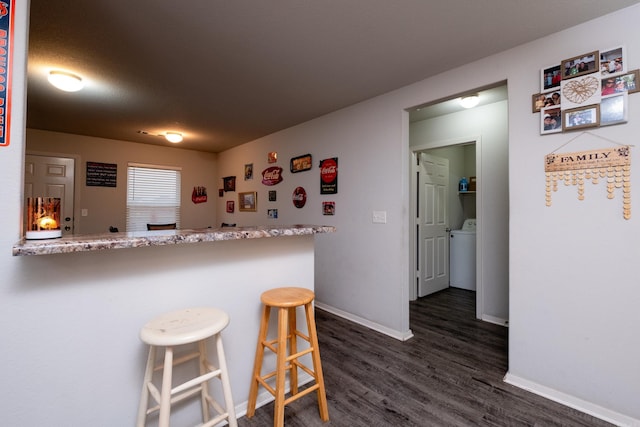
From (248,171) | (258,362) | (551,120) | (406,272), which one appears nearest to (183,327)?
(258,362)

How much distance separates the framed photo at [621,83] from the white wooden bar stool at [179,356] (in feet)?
8.15

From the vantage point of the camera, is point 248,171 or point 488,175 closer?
point 488,175

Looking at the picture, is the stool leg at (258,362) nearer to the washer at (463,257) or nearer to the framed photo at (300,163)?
the framed photo at (300,163)

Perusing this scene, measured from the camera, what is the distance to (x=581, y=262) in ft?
5.70

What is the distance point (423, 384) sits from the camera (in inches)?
76.4

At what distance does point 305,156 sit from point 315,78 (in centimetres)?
127

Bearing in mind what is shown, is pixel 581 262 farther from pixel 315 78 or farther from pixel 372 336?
pixel 315 78

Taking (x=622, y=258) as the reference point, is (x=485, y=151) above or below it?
above

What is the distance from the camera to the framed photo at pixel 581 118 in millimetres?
1678

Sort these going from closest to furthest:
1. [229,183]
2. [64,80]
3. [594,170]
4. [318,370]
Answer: [318,370] < [594,170] < [64,80] < [229,183]

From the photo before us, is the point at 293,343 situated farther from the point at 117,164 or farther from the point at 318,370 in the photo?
the point at 117,164

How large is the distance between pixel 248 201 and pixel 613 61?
438 centimetres

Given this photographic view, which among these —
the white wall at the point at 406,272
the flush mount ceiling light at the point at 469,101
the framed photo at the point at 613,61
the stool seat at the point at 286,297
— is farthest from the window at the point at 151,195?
the framed photo at the point at 613,61

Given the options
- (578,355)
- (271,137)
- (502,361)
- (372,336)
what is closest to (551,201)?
(578,355)
